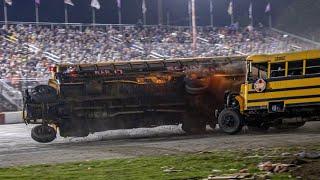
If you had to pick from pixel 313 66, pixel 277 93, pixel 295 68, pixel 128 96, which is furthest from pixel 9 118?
pixel 313 66

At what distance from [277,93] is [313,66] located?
128 centimetres

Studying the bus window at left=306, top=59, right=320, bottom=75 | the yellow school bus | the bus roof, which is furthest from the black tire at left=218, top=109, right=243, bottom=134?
the bus window at left=306, top=59, right=320, bottom=75

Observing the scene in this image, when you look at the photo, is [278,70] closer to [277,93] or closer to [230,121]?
[277,93]

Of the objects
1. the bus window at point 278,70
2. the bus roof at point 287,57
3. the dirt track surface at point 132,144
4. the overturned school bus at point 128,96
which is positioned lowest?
the dirt track surface at point 132,144

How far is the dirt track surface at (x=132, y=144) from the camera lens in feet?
45.1

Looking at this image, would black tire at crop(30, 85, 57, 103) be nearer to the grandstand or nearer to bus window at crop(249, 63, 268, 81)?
bus window at crop(249, 63, 268, 81)

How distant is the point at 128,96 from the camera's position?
1861 cm

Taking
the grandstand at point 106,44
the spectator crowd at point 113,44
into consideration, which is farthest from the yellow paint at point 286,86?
the spectator crowd at point 113,44

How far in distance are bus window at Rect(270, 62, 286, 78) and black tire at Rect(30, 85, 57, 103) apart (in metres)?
6.81

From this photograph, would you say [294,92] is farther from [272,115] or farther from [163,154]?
[163,154]

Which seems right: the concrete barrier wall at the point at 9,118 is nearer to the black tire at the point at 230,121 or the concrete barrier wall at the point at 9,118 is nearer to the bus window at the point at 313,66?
the black tire at the point at 230,121

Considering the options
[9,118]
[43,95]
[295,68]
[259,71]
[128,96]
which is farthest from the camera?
[9,118]

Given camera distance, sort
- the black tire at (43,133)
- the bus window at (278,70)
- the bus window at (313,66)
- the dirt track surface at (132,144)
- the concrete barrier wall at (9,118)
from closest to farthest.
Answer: the dirt track surface at (132,144) → the bus window at (313,66) → the bus window at (278,70) → the black tire at (43,133) → the concrete barrier wall at (9,118)

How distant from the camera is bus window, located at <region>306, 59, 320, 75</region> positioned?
A: 1576cm
